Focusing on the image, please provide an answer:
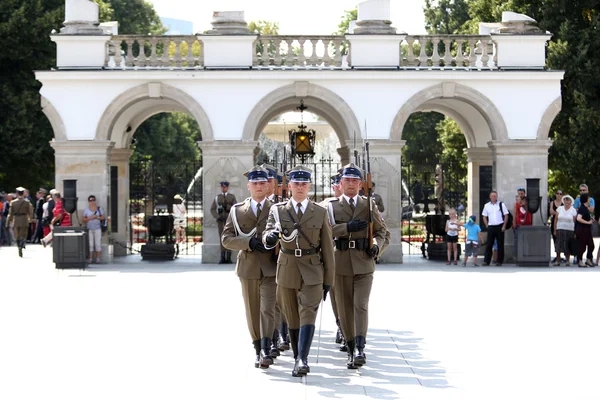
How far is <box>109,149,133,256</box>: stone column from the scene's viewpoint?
85.2ft

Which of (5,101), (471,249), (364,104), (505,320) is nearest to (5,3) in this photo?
(5,101)

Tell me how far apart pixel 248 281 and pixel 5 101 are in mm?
25293

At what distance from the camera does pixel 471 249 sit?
2295 cm

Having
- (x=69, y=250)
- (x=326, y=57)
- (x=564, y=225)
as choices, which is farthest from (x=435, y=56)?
(x=69, y=250)

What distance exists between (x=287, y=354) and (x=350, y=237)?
147cm

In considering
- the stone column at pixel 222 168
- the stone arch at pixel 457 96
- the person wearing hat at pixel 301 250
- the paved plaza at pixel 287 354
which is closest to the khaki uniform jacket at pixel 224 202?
the stone column at pixel 222 168

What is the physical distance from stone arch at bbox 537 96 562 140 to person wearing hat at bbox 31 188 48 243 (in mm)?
14090

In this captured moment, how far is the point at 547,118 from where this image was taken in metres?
23.8

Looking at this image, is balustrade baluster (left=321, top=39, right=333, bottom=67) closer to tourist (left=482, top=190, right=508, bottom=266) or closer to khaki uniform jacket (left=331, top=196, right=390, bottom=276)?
tourist (left=482, top=190, right=508, bottom=266)

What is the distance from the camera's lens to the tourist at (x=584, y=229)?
22.3 meters

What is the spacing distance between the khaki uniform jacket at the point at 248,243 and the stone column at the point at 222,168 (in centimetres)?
1239

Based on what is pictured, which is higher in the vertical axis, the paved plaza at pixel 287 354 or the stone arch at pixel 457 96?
the stone arch at pixel 457 96

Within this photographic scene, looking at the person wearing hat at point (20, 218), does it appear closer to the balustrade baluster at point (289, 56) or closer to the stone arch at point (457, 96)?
the balustrade baluster at point (289, 56)

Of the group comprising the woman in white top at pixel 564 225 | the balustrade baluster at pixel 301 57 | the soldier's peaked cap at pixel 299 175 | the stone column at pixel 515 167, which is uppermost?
the balustrade baluster at pixel 301 57
